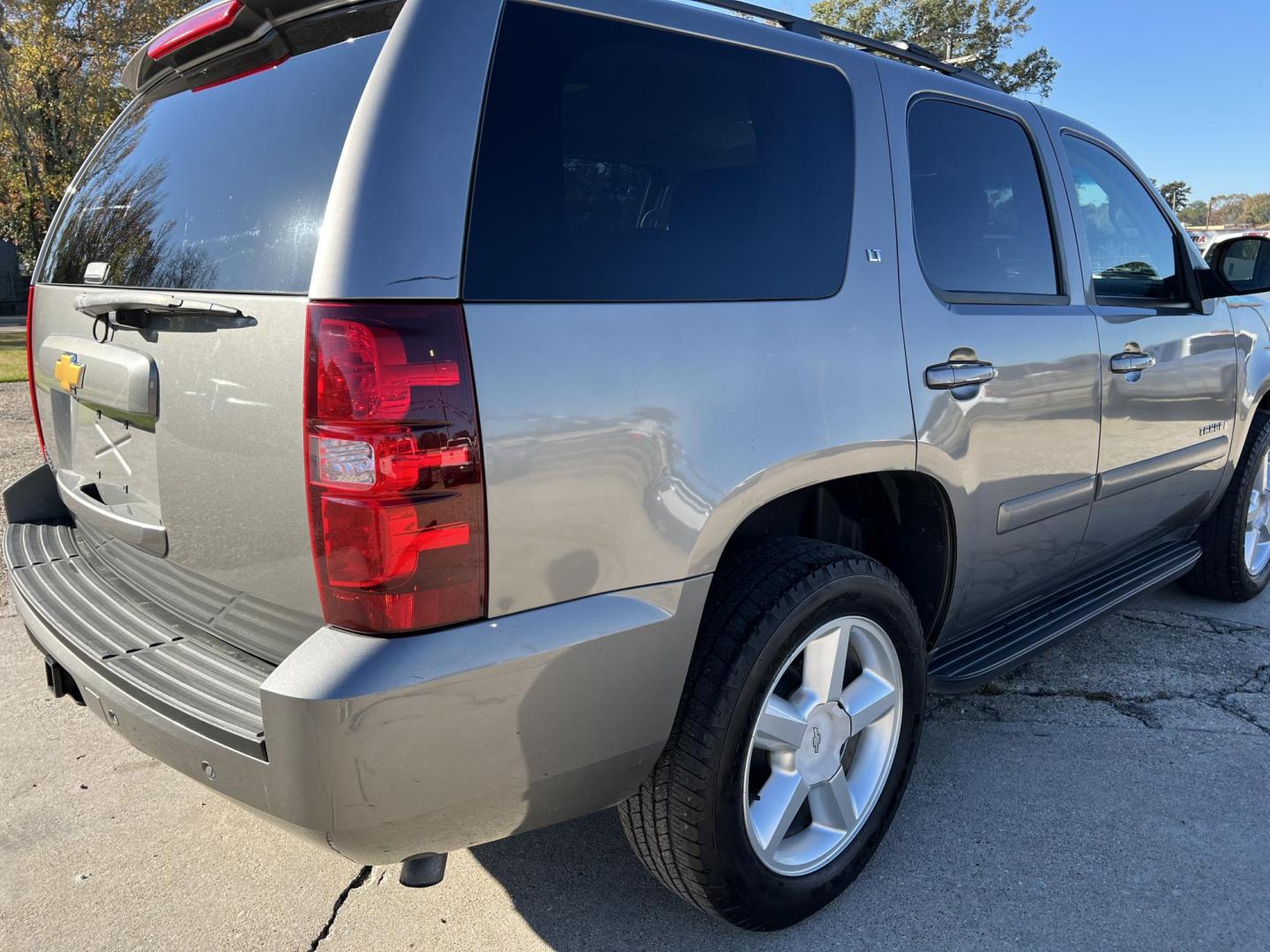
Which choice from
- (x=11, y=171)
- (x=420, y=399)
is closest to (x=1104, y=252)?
(x=420, y=399)

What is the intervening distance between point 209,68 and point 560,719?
5.24 ft

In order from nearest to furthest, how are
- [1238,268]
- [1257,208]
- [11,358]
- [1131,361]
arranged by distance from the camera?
[1131,361] → [1238,268] → [11,358] → [1257,208]

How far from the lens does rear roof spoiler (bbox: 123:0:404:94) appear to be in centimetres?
183

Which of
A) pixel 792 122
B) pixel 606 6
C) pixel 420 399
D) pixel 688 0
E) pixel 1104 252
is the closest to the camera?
pixel 420 399

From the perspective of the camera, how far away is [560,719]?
1.76 m

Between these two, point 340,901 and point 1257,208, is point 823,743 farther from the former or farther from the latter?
point 1257,208

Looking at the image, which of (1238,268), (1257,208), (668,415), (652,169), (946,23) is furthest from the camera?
(1257,208)

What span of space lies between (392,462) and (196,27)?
1.17 m

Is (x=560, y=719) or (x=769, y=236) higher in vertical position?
(x=769, y=236)

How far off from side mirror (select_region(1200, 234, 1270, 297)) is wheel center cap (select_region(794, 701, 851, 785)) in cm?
247

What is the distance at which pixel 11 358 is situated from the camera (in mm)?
12953

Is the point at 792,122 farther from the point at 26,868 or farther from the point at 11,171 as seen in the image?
the point at 11,171

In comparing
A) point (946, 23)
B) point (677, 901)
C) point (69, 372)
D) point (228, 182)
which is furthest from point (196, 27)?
point (946, 23)

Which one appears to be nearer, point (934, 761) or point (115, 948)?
point (115, 948)
